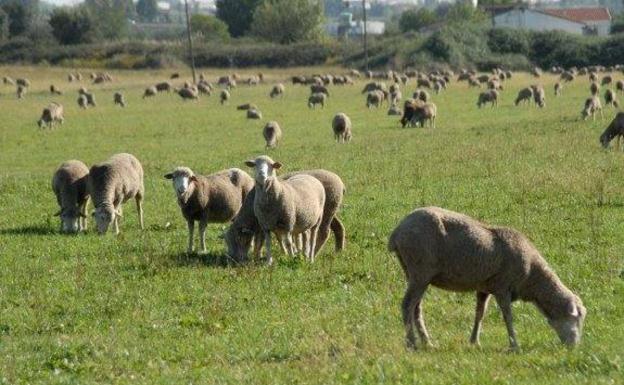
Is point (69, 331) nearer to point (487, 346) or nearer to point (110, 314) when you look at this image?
point (110, 314)

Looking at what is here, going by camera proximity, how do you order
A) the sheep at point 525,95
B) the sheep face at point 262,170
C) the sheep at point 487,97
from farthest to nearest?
the sheep at point 525,95 → the sheep at point 487,97 → the sheep face at point 262,170

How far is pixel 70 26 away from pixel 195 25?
3544cm

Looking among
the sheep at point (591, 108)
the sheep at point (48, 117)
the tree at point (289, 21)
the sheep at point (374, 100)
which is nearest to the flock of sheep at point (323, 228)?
the sheep at point (591, 108)

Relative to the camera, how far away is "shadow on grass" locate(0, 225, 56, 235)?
19.8 m

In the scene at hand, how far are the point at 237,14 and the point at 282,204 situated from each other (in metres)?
143

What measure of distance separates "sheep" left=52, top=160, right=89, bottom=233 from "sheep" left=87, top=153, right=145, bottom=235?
1.32ft

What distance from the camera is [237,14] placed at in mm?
156500

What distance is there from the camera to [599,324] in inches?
450

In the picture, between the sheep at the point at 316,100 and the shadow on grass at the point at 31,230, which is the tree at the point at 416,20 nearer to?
the sheep at the point at 316,100

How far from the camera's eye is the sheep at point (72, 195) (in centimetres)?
2016

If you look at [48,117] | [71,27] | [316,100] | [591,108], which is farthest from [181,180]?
[71,27]

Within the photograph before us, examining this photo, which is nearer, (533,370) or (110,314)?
Answer: (533,370)

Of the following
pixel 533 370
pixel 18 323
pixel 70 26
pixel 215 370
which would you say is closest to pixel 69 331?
pixel 18 323

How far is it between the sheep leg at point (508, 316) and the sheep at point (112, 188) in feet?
33.1
